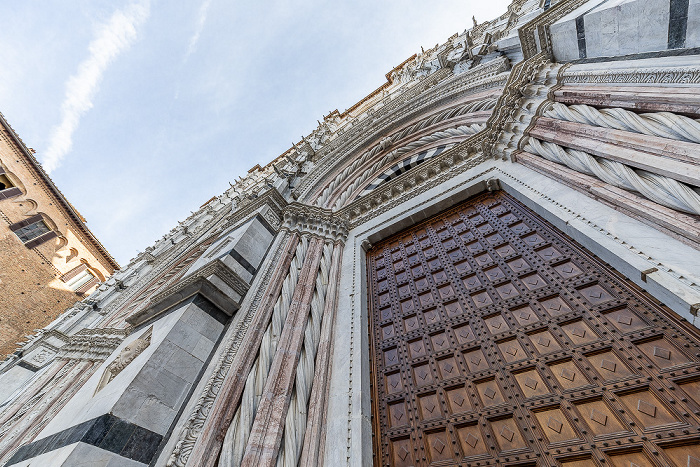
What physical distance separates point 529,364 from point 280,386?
7.37 feet

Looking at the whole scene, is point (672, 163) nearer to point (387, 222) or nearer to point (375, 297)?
point (375, 297)

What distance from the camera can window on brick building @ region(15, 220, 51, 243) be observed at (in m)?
12.9

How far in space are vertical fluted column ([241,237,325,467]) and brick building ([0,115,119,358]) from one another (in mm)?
12698

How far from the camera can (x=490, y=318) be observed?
10.3 feet

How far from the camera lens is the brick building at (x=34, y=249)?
1137cm

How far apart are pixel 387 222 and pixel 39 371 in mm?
8677

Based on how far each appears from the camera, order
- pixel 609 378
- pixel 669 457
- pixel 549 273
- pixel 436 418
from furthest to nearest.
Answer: pixel 549 273
pixel 436 418
pixel 609 378
pixel 669 457

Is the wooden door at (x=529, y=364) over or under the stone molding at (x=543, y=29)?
under

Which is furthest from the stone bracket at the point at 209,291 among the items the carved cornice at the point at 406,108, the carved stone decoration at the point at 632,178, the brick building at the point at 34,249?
the brick building at the point at 34,249

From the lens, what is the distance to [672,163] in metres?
2.45

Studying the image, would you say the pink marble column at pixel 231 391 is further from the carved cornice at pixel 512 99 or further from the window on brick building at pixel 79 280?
the window on brick building at pixel 79 280

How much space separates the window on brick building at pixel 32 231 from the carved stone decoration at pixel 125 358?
1471cm

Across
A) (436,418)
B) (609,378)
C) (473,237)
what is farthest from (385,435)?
(473,237)

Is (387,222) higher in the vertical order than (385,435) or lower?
higher
